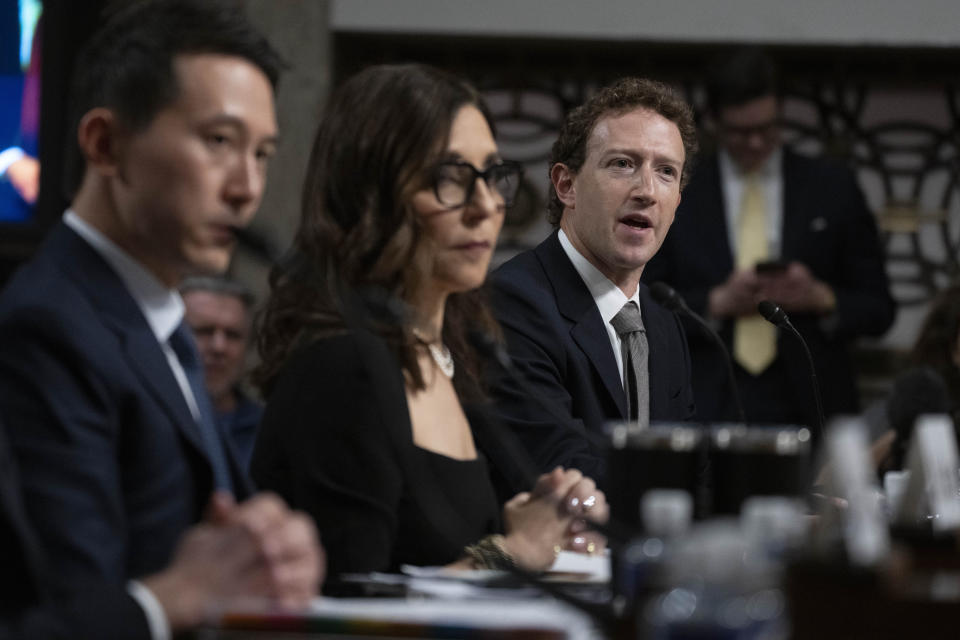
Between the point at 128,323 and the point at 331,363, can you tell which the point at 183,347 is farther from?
the point at 331,363

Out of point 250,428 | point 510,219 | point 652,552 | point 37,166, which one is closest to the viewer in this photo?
point 652,552

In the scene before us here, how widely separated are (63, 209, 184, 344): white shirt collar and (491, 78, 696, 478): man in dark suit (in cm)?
143

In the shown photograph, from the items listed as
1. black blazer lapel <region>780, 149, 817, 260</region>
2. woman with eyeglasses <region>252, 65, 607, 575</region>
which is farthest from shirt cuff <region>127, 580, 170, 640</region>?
black blazer lapel <region>780, 149, 817, 260</region>

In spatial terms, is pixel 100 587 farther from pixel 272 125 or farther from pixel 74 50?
pixel 74 50

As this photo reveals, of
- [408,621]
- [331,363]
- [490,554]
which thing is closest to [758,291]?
[490,554]

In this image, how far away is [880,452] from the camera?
13.0ft

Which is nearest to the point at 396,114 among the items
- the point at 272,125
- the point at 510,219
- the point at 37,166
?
the point at 272,125

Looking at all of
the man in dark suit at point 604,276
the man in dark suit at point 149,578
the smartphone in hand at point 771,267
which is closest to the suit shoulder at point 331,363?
the man in dark suit at point 149,578

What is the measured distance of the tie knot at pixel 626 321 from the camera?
3.51 metres

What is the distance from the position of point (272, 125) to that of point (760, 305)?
4.70 ft

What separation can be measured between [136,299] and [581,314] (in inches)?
68.4

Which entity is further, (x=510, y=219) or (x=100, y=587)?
(x=510, y=219)

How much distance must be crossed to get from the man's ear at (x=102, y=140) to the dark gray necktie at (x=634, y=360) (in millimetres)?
1679

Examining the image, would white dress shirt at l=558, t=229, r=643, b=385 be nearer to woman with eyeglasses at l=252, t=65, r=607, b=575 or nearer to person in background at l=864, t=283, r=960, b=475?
person in background at l=864, t=283, r=960, b=475
